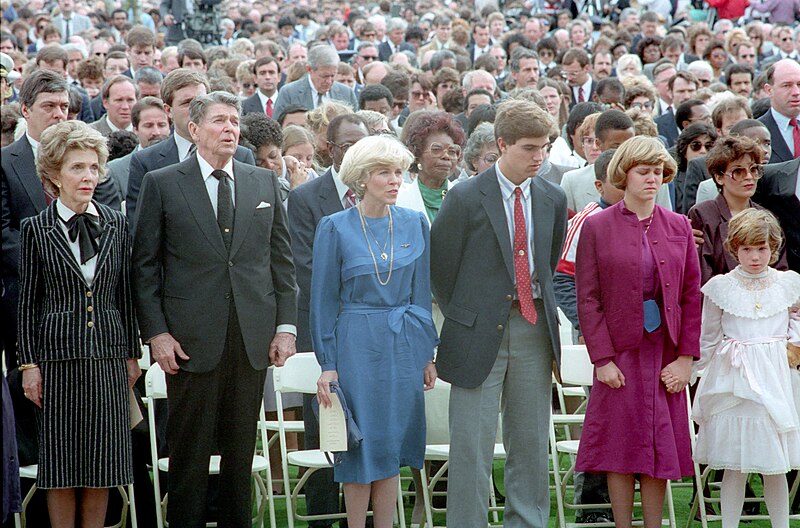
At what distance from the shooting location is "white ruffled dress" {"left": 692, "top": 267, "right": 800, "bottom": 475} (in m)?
5.48

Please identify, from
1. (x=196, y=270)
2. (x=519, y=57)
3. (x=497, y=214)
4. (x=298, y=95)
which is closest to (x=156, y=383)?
(x=196, y=270)

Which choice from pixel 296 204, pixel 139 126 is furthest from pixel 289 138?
pixel 296 204

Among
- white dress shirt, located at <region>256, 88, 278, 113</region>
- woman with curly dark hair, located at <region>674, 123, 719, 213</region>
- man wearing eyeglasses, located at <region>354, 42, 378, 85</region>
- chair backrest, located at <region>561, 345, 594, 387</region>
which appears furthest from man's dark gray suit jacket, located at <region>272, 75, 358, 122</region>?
chair backrest, located at <region>561, 345, 594, 387</region>

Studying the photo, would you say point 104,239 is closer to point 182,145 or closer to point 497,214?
point 182,145

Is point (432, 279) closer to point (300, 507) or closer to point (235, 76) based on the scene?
point (300, 507)

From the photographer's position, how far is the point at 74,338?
4.96m

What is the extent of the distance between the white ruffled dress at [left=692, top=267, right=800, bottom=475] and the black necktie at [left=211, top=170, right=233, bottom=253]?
2.31 m

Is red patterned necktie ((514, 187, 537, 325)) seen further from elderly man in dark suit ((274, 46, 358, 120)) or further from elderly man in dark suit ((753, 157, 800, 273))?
elderly man in dark suit ((274, 46, 358, 120))

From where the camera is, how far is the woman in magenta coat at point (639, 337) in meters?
5.27

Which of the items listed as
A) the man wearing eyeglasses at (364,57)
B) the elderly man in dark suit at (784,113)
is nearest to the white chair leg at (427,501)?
the elderly man in dark suit at (784,113)

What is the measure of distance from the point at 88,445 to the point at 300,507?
1971mm

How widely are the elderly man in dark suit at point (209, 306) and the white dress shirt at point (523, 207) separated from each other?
1.06 m

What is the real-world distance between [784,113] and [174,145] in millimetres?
4408

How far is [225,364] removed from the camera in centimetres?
527
